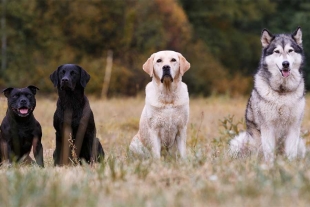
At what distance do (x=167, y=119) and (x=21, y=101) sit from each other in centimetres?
189

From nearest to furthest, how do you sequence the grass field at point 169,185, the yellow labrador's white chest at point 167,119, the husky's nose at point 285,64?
the grass field at point 169,185, the husky's nose at point 285,64, the yellow labrador's white chest at point 167,119

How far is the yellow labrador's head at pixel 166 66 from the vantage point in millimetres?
8289

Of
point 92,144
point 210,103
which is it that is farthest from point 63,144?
point 210,103

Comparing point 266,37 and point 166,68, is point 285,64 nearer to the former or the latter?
point 266,37

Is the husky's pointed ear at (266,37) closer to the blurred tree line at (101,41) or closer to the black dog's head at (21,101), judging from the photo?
the black dog's head at (21,101)

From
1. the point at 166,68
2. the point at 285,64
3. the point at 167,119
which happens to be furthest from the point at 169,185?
the point at 166,68

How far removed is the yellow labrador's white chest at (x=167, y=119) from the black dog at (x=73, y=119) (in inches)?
30.4

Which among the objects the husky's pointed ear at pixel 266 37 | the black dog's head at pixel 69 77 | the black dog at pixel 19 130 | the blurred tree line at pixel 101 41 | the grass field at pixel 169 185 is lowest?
the grass field at pixel 169 185

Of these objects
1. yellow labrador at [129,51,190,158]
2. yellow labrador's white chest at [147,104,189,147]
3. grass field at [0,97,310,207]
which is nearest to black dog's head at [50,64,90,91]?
yellow labrador at [129,51,190,158]

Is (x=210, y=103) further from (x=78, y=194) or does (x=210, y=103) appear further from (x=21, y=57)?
(x=21, y=57)

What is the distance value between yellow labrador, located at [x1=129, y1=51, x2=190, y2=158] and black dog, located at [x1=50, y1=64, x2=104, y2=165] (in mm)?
657

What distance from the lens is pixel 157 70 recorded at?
8.38 metres

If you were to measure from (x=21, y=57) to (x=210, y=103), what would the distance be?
16.8 metres

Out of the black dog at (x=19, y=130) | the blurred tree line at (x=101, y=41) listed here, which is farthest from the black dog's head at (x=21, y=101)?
the blurred tree line at (x=101, y=41)
